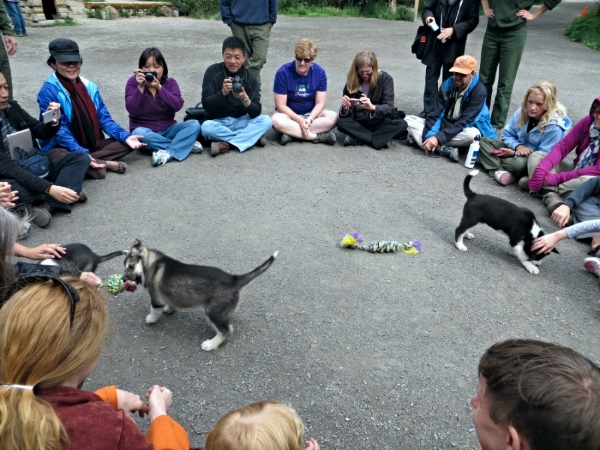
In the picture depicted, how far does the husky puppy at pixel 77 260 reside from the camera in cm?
361

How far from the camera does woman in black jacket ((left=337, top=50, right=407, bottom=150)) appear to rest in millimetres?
6754

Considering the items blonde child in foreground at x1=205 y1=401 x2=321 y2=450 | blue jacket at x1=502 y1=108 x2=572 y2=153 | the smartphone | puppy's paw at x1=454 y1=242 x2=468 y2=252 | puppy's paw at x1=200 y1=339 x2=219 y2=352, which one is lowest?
puppy's paw at x1=454 y1=242 x2=468 y2=252

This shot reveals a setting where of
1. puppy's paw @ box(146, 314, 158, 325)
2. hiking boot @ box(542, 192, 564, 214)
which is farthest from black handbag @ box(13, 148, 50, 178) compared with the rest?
hiking boot @ box(542, 192, 564, 214)

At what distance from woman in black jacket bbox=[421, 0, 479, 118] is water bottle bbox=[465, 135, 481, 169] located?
1.04 metres

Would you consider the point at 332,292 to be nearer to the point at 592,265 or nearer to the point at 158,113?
the point at 592,265

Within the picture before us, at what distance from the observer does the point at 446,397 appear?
9.81 ft

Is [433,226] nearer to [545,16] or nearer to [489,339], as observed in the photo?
[489,339]

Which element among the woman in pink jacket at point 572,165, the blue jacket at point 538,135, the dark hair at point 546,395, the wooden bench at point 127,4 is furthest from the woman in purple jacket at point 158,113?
the wooden bench at point 127,4

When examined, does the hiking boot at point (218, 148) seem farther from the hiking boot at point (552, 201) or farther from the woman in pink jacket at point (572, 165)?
the hiking boot at point (552, 201)

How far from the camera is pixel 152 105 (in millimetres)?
6324

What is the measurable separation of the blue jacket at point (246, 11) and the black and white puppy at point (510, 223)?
14.9ft

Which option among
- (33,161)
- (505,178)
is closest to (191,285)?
(33,161)

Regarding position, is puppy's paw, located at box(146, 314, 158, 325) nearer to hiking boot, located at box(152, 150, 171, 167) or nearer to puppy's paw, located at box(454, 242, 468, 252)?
puppy's paw, located at box(454, 242, 468, 252)

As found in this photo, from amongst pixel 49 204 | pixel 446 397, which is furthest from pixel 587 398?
pixel 49 204
